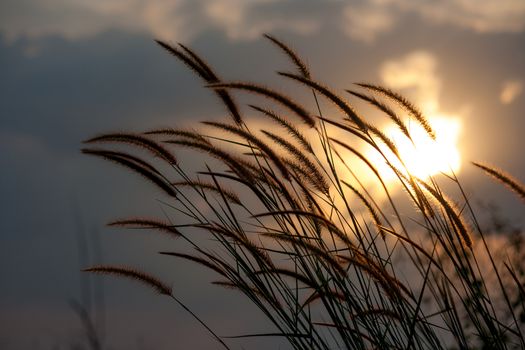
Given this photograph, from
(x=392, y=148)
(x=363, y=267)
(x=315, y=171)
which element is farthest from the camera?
(x=315, y=171)

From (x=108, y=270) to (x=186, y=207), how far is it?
401 millimetres

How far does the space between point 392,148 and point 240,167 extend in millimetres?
550

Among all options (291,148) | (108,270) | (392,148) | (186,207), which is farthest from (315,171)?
(108,270)

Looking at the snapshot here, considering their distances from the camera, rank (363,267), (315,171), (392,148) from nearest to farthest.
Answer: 1. (363,267)
2. (392,148)
3. (315,171)

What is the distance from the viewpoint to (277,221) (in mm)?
3049

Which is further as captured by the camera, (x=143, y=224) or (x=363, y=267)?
(x=143, y=224)

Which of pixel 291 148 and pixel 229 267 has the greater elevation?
pixel 291 148

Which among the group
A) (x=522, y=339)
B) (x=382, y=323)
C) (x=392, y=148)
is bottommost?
(x=522, y=339)

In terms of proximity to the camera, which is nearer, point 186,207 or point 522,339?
point 522,339

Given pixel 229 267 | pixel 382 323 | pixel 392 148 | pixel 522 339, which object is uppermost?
pixel 392 148

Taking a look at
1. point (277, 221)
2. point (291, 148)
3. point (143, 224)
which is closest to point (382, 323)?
point (277, 221)

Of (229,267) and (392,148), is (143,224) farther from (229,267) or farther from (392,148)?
(392,148)

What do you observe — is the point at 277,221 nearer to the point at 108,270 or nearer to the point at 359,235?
the point at 359,235

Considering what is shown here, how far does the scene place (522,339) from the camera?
2.69 m
